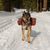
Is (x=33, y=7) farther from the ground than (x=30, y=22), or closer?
closer

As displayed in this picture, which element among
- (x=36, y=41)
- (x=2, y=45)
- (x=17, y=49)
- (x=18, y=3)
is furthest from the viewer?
(x=18, y=3)

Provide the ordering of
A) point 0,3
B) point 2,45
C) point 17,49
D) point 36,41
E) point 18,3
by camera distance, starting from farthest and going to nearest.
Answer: point 18,3 → point 0,3 → point 36,41 → point 2,45 → point 17,49

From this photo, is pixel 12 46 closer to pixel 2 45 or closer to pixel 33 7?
pixel 2 45

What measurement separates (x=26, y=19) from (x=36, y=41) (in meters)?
1.27

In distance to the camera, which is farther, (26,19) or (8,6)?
(8,6)

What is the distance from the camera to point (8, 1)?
3002cm

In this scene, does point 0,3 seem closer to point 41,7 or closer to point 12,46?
point 41,7

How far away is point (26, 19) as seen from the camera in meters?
7.60

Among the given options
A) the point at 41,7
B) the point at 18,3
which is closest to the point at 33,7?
the point at 41,7

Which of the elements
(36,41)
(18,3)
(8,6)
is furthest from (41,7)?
(36,41)

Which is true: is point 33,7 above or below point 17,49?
below

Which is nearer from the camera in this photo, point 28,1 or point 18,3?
point 28,1

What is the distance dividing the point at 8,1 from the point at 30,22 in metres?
22.7

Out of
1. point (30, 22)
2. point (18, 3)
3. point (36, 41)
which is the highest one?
point (30, 22)
